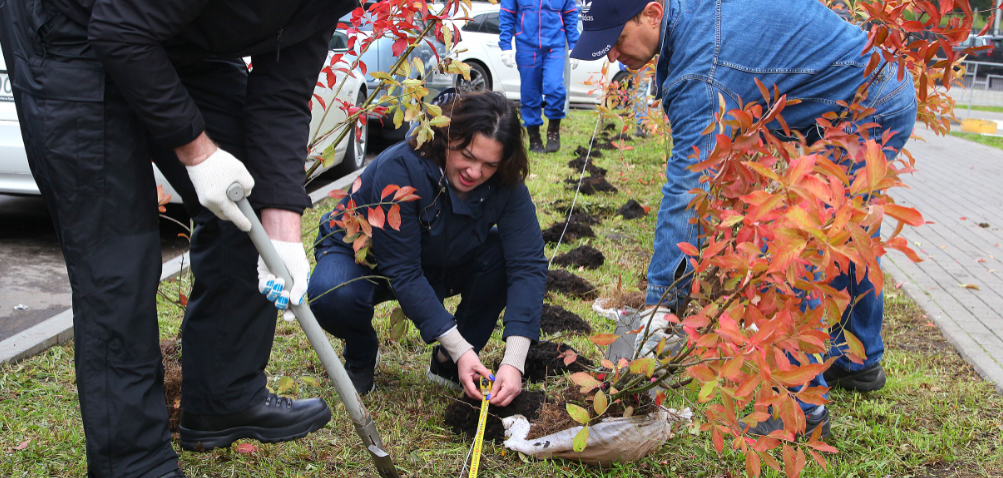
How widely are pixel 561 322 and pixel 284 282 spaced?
5.64 ft

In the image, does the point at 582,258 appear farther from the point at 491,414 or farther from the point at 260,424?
the point at 260,424

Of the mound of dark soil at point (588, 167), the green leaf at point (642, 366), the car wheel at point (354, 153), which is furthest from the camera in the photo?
the mound of dark soil at point (588, 167)

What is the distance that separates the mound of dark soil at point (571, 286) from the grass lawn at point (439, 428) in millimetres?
192

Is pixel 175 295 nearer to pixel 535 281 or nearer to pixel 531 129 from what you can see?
pixel 535 281

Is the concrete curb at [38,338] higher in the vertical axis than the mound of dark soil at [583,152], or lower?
higher

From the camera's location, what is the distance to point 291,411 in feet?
6.82

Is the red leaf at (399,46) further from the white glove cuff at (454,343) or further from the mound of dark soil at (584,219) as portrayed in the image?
the mound of dark soil at (584,219)

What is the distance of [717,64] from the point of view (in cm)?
213

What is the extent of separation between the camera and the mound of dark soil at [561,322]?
311 centimetres

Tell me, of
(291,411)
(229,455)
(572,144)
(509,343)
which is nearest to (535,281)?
(509,343)

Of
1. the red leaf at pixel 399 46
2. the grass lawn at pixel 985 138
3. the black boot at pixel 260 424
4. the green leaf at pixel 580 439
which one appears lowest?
the grass lawn at pixel 985 138

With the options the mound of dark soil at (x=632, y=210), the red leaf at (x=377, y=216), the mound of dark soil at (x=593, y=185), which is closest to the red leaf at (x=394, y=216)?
the red leaf at (x=377, y=216)

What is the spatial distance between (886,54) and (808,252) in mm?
915

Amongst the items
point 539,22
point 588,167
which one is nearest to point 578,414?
point 588,167
